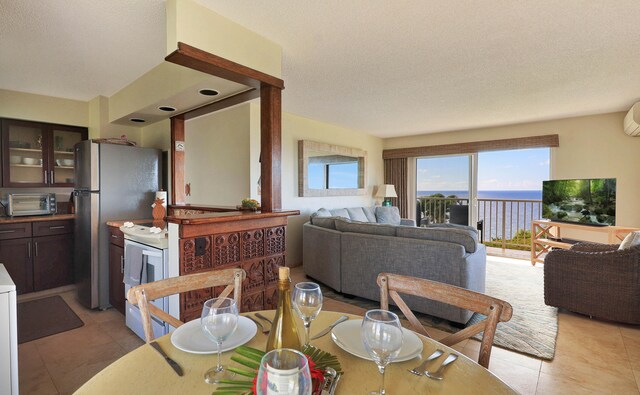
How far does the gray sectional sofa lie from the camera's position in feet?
9.07

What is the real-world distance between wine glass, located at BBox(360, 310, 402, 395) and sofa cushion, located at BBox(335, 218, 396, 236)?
2.46m

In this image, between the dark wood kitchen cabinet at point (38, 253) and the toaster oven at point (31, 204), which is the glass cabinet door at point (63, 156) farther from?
the dark wood kitchen cabinet at point (38, 253)

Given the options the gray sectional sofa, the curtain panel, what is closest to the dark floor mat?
the gray sectional sofa

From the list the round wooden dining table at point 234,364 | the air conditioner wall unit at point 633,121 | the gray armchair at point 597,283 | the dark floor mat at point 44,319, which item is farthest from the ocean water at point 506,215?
the dark floor mat at point 44,319

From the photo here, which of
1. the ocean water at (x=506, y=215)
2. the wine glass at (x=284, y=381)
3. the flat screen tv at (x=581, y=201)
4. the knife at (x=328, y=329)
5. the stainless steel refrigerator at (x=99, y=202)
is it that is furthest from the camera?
the ocean water at (x=506, y=215)

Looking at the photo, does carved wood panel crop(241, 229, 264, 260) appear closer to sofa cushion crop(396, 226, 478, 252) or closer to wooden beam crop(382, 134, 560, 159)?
sofa cushion crop(396, 226, 478, 252)

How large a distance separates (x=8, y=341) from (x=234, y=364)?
1246mm

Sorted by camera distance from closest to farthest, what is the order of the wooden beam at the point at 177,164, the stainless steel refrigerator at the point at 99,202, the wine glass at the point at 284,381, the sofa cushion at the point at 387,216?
the wine glass at the point at 284,381 → the stainless steel refrigerator at the point at 99,202 → the wooden beam at the point at 177,164 → the sofa cushion at the point at 387,216

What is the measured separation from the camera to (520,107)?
4.29 meters

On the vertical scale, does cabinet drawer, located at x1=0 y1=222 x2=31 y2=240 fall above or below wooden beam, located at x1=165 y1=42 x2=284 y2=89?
below

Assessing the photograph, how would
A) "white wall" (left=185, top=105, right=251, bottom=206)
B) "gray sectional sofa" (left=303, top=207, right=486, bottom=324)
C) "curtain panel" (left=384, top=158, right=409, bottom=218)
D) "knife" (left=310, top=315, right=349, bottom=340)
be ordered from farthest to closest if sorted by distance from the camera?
"curtain panel" (left=384, top=158, right=409, bottom=218) → "white wall" (left=185, top=105, right=251, bottom=206) → "gray sectional sofa" (left=303, top=207, right=486, bottom=324) → "knife" (left=310, top=315, right=349, bottom=340)

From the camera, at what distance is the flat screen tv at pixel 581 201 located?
14.1 feet

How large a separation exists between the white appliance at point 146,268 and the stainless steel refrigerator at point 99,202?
0.65 meters

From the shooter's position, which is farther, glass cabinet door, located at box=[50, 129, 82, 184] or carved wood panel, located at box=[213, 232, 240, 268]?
glass cabinet door, located at box=[50, 129, 82, 184]
